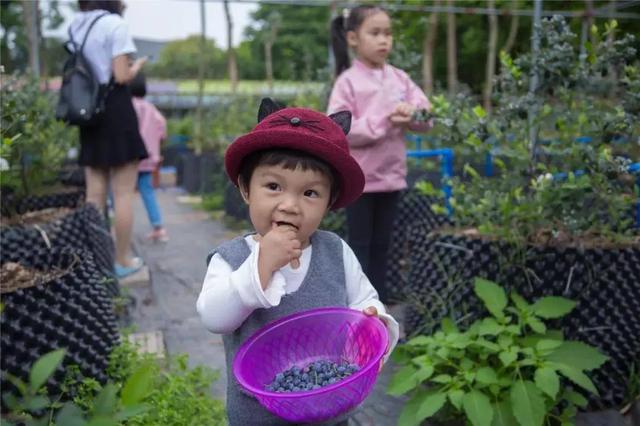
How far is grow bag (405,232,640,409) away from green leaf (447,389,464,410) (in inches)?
16.3

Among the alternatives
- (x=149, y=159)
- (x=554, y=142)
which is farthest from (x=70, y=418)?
(x=149, y=159)

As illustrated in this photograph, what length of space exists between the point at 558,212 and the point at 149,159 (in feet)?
13.5

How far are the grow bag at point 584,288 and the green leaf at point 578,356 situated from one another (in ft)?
0.41

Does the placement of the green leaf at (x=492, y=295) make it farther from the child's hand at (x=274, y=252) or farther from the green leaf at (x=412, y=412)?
the child's hand at (x=274, y=252)

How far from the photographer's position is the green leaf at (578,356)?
2170 millimetres

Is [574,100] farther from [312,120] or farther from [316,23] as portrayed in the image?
[316,23]

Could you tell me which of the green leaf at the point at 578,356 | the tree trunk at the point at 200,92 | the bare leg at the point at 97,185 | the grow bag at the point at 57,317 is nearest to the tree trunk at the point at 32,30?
the tree trunk at the point at 200,92

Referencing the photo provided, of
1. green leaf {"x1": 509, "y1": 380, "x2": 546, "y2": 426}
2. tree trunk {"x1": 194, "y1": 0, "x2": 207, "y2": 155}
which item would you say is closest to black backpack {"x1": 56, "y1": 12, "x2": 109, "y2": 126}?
green leaf {"x1": 509, "y1": 380, "x2": 546, "y2": 426}

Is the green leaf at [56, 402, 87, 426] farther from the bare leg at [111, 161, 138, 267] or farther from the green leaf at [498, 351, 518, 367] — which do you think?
the bare leg at [111, 161, 138, 267]

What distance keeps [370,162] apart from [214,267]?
178 centimetres

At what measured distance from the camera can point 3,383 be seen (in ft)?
6.25

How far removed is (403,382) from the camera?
2.20m

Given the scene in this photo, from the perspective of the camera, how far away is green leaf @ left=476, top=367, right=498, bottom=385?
6.82 feet

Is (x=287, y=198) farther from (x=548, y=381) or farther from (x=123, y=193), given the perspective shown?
(x=123, y=193)
